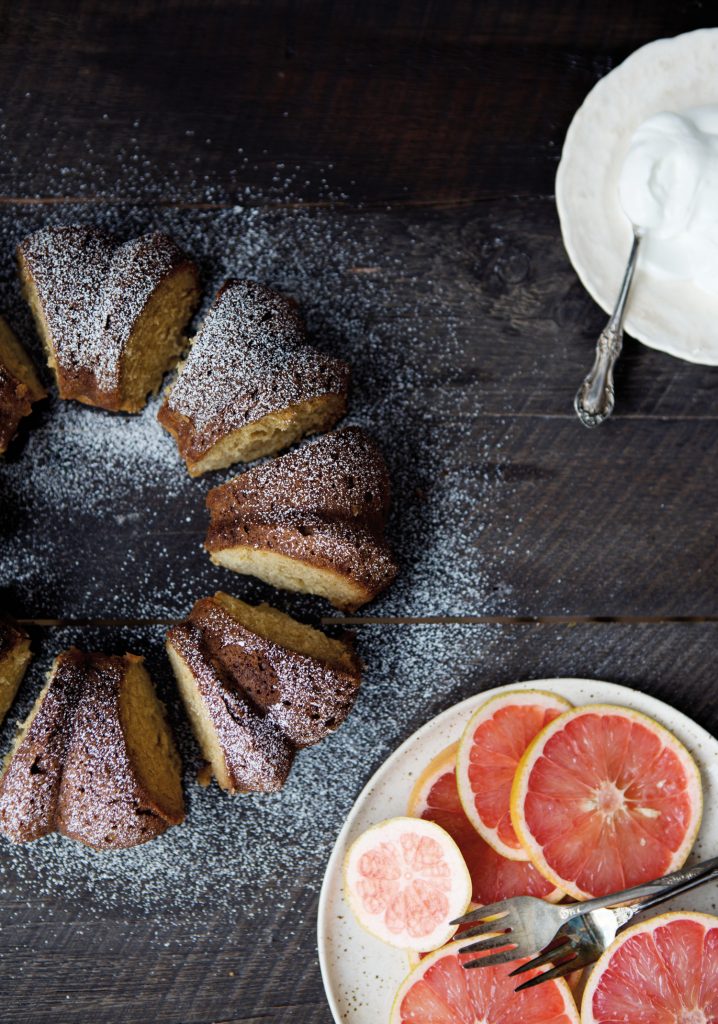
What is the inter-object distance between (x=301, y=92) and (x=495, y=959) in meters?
2.02

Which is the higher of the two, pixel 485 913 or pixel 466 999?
pixel 485 913

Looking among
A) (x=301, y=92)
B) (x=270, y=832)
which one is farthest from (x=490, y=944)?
(x=301, y=92)

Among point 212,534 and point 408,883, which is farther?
point 212,534

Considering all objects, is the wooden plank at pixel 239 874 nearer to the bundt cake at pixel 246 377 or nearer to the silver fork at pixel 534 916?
the silver fork at pixel 534 916

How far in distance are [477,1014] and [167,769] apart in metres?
0.87

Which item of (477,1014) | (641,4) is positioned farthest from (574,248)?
(477,1014)

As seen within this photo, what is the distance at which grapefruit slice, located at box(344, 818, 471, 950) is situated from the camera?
2.04 m

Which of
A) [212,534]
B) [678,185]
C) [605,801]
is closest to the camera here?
[678,185]

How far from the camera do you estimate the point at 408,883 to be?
2.06 m

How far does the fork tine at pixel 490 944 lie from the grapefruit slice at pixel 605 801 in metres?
0.16

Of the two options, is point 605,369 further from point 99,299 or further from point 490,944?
point 490,944

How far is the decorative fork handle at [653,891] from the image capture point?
6.57ft

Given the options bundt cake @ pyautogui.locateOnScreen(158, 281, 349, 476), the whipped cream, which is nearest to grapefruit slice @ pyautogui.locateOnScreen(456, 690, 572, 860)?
bundt cake @ pyautogui.locateOnScreen(158, 281, 349, 476)

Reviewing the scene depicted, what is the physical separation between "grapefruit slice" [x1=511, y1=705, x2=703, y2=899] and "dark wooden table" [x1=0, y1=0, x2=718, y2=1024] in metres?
0.18
